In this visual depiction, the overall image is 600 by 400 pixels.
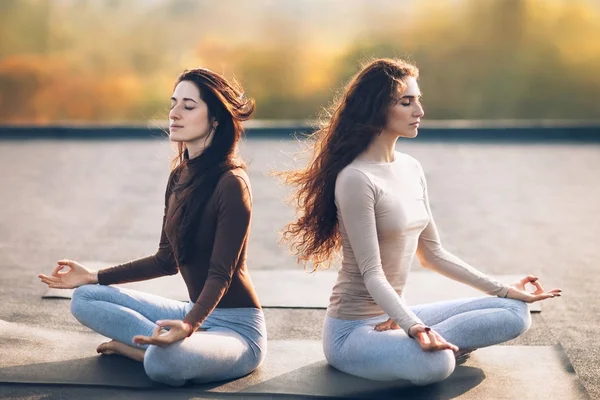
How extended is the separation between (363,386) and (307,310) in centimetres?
101

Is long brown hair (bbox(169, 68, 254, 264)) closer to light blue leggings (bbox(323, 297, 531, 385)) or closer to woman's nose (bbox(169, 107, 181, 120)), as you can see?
woman's nose (bbox(169, 107, 181, 120))

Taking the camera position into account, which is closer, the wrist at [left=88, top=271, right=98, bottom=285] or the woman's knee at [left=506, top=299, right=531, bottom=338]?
the woman's knee at [left=506, top=299, right=531, bottom=338]

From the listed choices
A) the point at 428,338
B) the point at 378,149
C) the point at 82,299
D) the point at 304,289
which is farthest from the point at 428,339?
the point at 304,289

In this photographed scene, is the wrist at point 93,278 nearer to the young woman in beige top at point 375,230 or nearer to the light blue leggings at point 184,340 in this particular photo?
the light blue leggings at point 184,340

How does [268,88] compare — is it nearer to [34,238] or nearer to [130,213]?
[130,213]

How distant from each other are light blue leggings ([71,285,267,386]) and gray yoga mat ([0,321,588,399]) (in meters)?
0.05

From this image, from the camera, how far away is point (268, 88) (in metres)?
10.3

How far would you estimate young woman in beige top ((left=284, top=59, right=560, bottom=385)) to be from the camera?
270 cm

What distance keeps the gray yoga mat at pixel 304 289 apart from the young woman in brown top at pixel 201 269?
895mm

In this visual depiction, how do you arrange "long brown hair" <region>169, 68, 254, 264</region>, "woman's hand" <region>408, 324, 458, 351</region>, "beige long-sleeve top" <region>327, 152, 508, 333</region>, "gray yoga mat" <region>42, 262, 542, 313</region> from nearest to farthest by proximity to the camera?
"woman's hand" <region>408, 324, 458, 351</region>
"beige long-sleeve top" <region>327, 152, 508, 333</region>
"long brown hair" <region>169, 68, 254, 264</region>
"gray yoga mat" <region>42, 262, 542, 313</region>

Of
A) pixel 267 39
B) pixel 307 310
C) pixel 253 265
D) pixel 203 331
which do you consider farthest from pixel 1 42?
pixel 203 331

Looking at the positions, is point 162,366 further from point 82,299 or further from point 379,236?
point 379,236

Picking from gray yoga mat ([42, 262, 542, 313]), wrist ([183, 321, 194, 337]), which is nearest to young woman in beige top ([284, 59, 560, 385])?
wrist ([183, 321, 194, 337])

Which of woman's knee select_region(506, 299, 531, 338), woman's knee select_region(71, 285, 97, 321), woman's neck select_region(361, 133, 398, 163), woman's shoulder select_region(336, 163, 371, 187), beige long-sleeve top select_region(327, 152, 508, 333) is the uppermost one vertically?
woman's neck select_region(361, 133, 398, 163)
